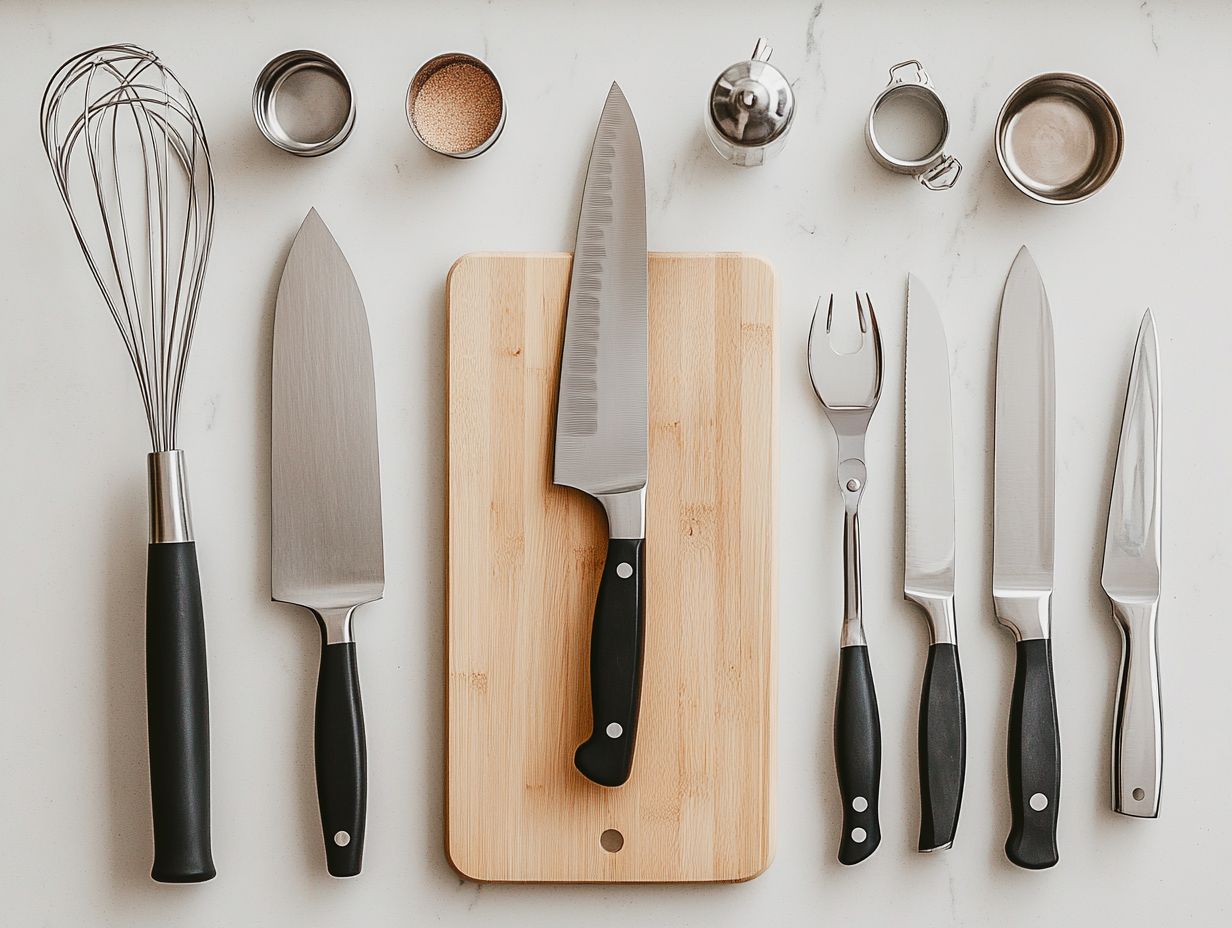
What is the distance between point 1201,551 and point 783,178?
49cm

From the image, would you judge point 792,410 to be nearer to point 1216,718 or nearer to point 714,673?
point 714,673

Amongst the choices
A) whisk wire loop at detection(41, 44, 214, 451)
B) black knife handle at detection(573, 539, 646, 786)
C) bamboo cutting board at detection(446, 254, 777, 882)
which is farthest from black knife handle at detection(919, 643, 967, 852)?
whisk wire loop at detection(41, 44, 214, 451)

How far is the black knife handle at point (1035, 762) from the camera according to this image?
0.83 m

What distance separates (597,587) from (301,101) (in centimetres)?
49

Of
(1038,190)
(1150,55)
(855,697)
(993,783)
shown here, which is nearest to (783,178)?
(1038,190)

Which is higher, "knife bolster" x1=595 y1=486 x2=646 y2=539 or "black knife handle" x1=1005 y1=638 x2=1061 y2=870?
"knife bolster" x1=595 y1=486 x2=646 y2=539

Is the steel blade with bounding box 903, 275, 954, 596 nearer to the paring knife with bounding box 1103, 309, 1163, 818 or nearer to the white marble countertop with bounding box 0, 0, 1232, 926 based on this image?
the white marble countertop with bounding box 0, 0, 1232, 926

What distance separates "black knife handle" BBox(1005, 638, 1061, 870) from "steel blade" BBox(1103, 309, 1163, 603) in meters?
0.09

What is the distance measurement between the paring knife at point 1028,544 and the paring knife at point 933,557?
0.14 feet

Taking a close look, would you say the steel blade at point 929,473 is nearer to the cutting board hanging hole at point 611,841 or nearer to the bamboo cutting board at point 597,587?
the bamboo cutting board at point 597,587

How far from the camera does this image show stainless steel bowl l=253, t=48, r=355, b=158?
0.84 metres

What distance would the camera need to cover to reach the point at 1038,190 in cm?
87

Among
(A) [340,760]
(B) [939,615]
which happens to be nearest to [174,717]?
(A) [340,760]

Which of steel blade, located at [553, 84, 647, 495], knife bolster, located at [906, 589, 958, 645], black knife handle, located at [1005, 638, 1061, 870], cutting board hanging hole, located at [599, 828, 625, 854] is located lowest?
cutting board hanging hole, located at [599, 828, 625, 854]
